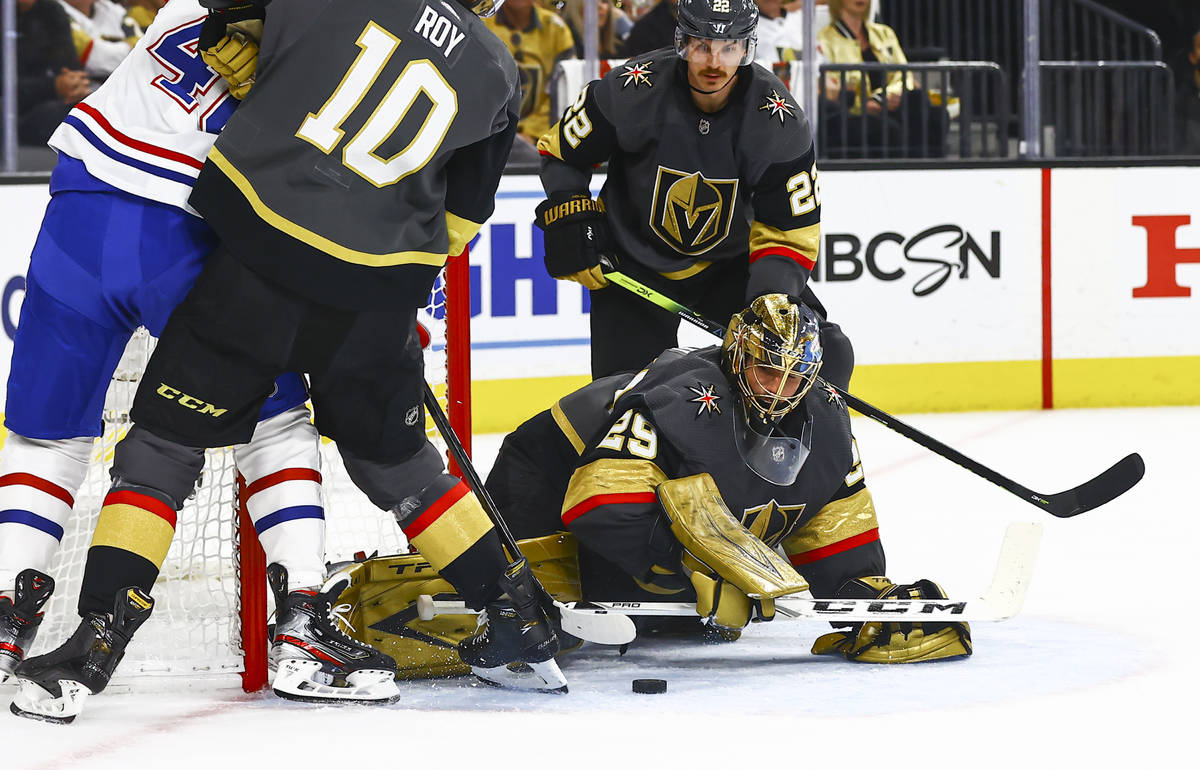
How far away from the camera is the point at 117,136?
208 cm

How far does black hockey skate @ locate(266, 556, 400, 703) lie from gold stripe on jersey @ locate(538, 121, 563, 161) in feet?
3.91

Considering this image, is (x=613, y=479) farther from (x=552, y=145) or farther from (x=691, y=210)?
(x=552, y=145)

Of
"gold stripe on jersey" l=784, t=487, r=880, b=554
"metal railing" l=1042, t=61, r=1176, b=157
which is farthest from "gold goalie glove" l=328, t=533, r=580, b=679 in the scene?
"metal railing" l=1042, t=61, r=1176, b=157

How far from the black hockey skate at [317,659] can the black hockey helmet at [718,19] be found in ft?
3.95

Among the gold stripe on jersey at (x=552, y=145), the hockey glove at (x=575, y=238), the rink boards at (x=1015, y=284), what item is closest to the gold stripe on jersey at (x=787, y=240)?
Answer: the hockey glove at (x=575, y=238)

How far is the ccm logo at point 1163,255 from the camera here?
541 centimetres

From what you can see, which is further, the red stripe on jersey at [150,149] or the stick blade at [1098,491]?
the stick blade at [1098,491]

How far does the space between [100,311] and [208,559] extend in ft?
2.33

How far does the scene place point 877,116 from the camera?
539cm

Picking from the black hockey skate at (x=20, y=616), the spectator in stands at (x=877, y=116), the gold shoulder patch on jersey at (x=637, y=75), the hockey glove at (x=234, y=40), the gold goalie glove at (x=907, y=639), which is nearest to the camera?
the hockey glove at (x=234, y=40)

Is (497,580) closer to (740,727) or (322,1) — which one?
(740,727)

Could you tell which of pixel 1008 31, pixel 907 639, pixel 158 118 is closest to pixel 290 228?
pixel 158 118

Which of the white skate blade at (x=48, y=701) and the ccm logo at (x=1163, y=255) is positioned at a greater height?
the ccm logo at (x=1163, y=255)

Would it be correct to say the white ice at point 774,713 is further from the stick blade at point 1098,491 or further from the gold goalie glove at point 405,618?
the stick blade at point 1098,491
